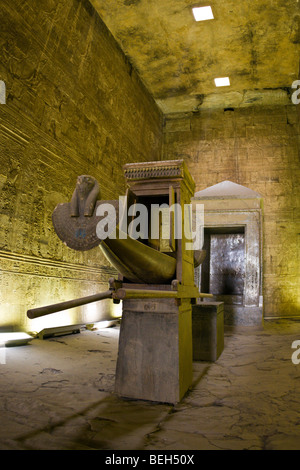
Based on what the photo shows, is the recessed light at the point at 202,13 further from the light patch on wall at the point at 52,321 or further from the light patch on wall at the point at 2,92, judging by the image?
the light patch on wall at the point at 52,321

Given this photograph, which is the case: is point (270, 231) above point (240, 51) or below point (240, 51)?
below

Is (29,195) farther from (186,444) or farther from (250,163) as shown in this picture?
(250,163)

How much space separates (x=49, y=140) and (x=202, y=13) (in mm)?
5443

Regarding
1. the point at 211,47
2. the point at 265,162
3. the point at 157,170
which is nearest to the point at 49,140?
the point at 157,170

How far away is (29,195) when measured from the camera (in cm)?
568

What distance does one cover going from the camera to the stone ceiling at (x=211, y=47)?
27.5 feet

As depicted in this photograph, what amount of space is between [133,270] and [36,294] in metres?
3.47

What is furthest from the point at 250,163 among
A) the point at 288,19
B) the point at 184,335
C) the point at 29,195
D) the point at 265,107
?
the point at 184,335

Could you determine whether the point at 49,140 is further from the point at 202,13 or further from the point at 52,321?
the point at 202,13

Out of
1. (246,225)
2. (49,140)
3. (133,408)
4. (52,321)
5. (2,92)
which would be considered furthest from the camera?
(246,225)

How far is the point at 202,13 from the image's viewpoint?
8.45 meters

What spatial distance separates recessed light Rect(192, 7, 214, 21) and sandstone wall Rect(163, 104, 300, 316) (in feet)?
13.4

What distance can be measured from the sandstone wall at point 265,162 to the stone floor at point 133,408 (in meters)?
6.23

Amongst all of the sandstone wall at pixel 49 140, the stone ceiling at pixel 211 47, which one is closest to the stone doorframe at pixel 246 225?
the sandstone wall at pixel 49 140
